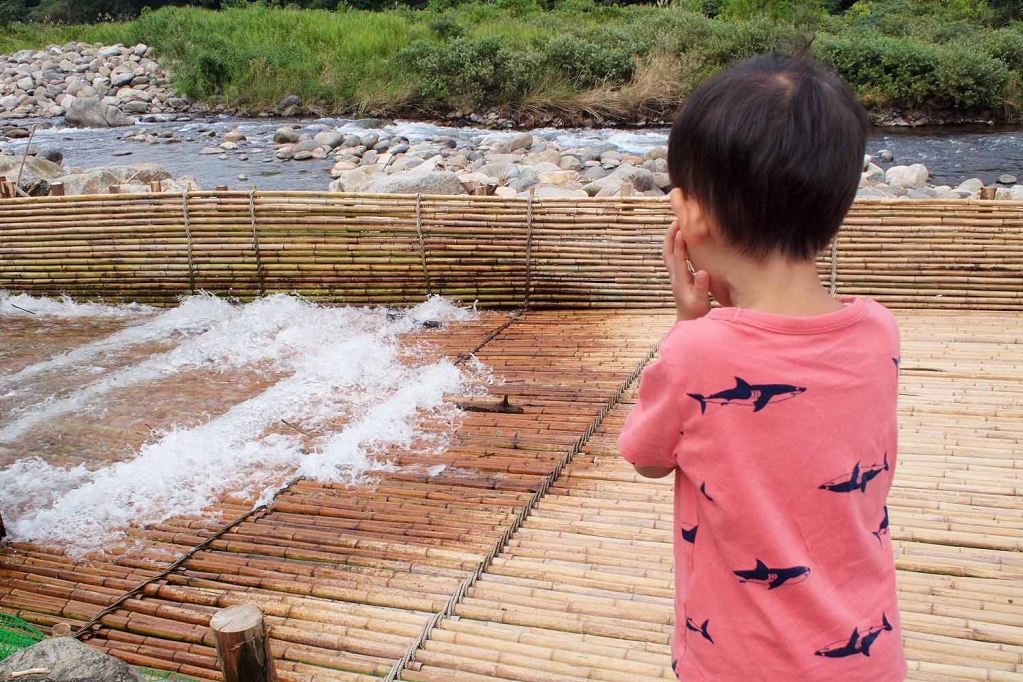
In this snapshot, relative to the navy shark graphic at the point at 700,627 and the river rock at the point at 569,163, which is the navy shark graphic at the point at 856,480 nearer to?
the navy shark graphic at the point at 700,627

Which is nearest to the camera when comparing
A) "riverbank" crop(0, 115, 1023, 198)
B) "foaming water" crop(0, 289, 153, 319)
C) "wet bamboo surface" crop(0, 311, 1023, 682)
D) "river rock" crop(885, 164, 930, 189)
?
"wet bamboo surface" crop(0, 311, 1023, 682)

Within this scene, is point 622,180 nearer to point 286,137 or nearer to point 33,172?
point 33,172

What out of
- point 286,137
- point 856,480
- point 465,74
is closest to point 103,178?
point 286,137

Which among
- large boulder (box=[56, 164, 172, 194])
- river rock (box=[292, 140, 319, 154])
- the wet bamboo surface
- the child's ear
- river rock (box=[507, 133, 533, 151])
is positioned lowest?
river rock (box=[292, 140, 319, 154])

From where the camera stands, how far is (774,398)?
1111 mm

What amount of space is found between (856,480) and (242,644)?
3.81ft

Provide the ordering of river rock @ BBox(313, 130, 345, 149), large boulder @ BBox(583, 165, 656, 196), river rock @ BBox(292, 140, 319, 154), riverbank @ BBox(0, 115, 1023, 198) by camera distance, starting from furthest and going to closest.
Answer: river rock @ BBox(313, 130, 345, 149) → river rock @ BBox(292, 140, 319, 154) → riverbank @ BBox(0, 115, 1023, 198) → large boulder @ BBox(583, 165, 656, 196)

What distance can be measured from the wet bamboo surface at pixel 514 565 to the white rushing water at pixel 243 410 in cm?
21

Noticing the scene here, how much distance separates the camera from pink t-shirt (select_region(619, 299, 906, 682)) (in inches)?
43.9

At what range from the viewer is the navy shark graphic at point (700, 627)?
47.9 inches

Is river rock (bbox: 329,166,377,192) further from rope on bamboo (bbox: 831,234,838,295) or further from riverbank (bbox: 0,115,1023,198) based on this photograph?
rope on bamboo (bbox: 831,234,838,295)

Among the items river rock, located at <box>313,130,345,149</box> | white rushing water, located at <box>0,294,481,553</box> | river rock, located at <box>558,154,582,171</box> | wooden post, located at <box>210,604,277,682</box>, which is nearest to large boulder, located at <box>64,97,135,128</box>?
river rock, located at <box>313,130,345,149</box>

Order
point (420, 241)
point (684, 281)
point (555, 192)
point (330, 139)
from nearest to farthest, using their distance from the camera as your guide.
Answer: point (684, 281)
point (420, 241)
point (555, 192)
point (330, 139)


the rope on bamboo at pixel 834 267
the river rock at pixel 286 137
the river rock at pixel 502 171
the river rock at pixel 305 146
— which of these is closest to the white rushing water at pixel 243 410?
the rope on bamboo at pixel 834 267
